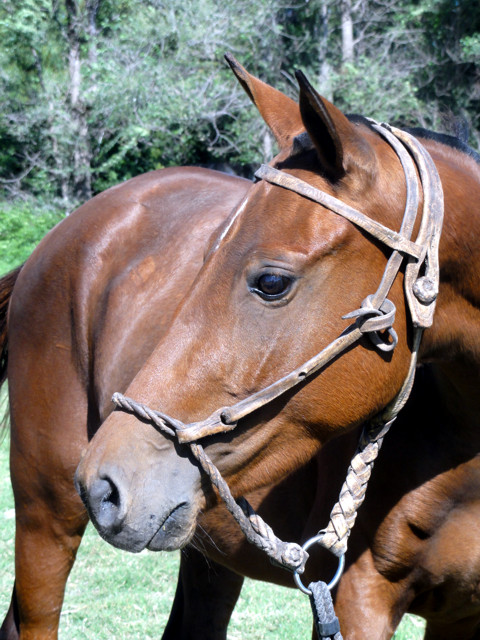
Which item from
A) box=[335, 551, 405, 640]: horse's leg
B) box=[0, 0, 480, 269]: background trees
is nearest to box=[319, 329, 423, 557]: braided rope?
box=[335, 551, 405, 640]: horse's leg

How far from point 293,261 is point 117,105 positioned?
14.2 meters

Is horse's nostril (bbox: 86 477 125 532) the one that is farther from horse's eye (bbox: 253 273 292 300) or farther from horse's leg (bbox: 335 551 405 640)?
horse's leg (bbox: 335 551 405 640)

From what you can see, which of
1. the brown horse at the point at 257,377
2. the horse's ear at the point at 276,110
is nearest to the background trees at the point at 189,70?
the brown horse at the point at 257,377

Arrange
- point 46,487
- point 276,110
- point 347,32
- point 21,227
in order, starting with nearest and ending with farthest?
point 276,110, point 46,487, point 21,227, point 347,32

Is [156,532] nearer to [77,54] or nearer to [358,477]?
[358,477]

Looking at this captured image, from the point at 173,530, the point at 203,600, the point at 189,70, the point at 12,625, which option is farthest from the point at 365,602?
the point at 189,70

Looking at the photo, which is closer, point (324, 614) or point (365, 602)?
point (324, 614)

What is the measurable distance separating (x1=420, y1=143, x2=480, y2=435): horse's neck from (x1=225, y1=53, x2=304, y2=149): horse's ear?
1.33ft

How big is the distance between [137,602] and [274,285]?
9.44ft

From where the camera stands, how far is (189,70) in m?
14.9

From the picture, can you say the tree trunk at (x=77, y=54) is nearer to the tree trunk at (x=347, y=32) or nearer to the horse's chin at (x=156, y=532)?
the tree trunk at (x=347, y=32)

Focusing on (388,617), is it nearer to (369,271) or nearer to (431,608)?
(431,608)

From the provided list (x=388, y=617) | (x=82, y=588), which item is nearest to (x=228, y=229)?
(x=388, y=617)

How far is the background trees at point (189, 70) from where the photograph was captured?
14.4m
